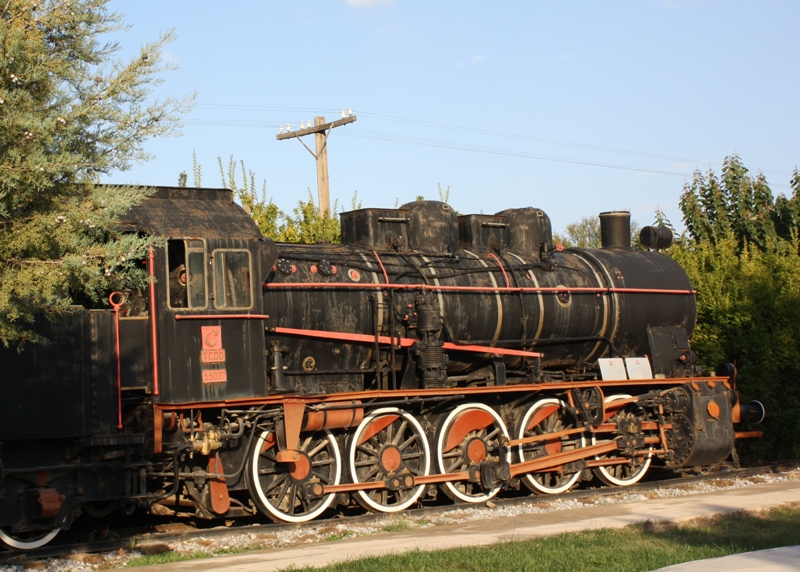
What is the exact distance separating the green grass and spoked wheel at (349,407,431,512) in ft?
9.64

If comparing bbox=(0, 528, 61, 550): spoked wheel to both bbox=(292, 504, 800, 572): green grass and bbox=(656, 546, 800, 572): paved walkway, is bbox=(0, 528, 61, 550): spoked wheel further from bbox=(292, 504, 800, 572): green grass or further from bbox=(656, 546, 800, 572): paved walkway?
bbox=(656, 546, 800, 572): paved walkway

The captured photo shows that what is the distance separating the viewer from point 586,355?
14.6 metres

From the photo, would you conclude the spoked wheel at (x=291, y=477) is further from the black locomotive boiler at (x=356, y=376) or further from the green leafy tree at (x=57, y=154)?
the green leafy tree at (x=57, y=154)

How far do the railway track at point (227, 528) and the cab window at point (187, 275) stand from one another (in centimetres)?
243

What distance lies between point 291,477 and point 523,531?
110 inches

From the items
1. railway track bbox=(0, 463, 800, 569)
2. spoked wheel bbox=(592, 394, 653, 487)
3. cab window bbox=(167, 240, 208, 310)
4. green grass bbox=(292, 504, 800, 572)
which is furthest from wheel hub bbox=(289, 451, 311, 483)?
spoked wheel bbox=(592, 394, 653, 487)

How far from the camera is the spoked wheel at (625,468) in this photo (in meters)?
14.2

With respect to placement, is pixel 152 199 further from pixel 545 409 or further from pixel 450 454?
pixel 545 409

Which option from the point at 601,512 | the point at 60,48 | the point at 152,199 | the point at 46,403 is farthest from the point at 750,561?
the point at 152,199

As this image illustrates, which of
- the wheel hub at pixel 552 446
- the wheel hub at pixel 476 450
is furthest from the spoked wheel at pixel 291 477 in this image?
the wheel hub at pixel 552 446

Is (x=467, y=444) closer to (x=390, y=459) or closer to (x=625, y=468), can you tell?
(x=390, y=459)

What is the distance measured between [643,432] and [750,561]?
8.43 metres

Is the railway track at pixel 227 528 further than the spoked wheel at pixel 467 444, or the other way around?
the spoked wheel at pixel 467 444

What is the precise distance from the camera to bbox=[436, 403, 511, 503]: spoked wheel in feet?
41.6
